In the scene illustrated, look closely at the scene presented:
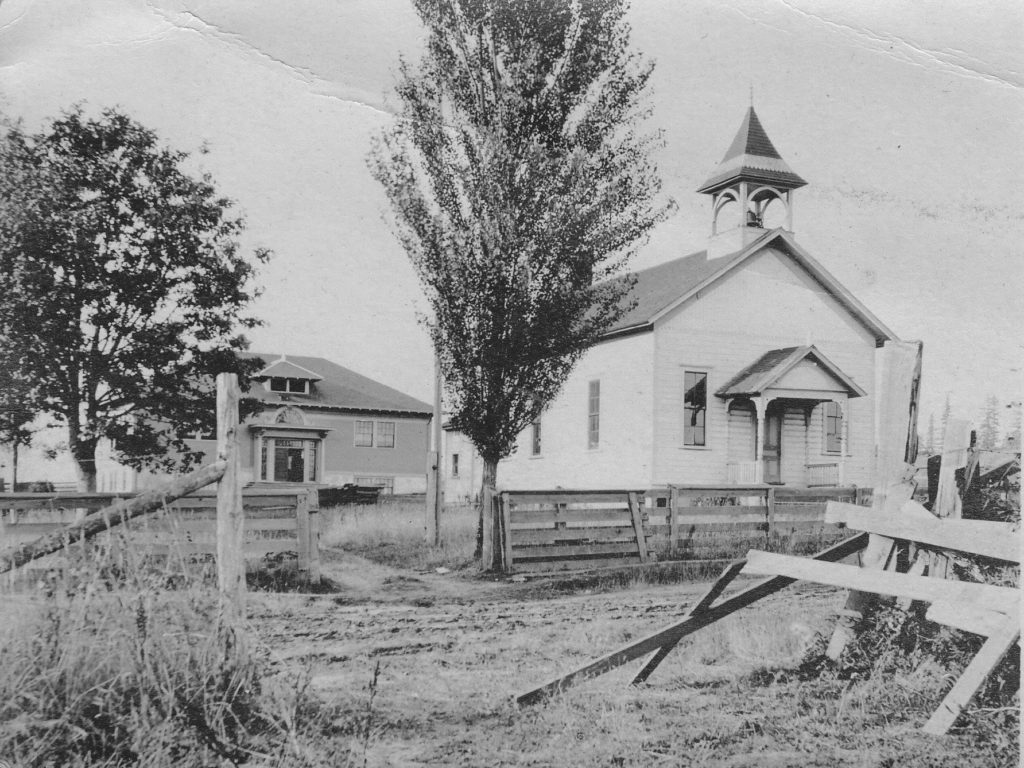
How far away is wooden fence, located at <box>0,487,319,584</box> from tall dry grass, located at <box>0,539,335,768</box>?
233 mm

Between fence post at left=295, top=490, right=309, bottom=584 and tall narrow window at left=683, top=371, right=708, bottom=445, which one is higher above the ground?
tall narrow window at left=683, top=371, right=708, bottom=445

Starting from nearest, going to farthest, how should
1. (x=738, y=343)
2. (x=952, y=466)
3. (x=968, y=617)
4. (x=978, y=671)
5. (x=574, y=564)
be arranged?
(x=978, y=671), (x=968, y=617), (x=952, y=466), (x=574, y=564), (x=738, y=343)

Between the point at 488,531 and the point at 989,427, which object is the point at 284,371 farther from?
the point at 989,427

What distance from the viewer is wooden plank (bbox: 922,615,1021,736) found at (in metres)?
3.33

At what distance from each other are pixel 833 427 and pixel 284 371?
32.7 feet

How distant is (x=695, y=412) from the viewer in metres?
12.0

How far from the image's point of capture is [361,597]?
6.77 m

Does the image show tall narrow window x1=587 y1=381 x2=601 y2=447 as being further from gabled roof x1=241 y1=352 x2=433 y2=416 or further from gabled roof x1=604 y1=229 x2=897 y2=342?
gabled roof x1=241 y1=352 x2=433 y2=416

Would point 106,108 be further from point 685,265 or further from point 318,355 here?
point 685,265

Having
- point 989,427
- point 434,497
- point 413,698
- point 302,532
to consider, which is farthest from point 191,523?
point 989,427

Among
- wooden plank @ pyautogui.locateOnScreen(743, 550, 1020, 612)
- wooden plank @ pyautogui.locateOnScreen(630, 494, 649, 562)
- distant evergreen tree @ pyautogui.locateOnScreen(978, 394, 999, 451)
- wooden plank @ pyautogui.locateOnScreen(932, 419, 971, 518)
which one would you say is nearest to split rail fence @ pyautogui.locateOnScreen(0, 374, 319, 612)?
wooden plank @ pyautogui.locateOnScreen(743, 550, 1020, 612)

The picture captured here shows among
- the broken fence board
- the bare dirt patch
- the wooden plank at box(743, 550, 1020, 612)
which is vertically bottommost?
the bare dirt patch

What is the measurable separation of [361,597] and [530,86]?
15.0ft

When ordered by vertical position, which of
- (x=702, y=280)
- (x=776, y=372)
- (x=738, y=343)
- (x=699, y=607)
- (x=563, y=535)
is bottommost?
(x=563, y=535)
